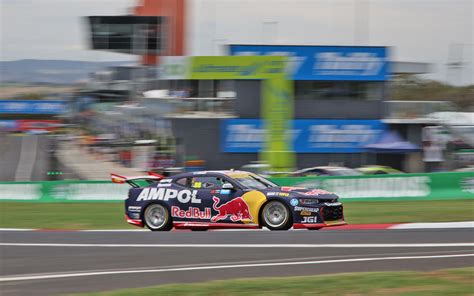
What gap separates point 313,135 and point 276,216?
23155 mm

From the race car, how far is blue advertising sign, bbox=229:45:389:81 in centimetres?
2291

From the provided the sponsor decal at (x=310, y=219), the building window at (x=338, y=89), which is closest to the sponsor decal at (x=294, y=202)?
the sponsor decal at (x=310, y=219)

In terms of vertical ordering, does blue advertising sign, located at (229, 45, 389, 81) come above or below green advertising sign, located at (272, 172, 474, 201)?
above

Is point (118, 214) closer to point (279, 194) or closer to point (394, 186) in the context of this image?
point (279, 194)

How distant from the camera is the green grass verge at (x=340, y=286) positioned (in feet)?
22.1

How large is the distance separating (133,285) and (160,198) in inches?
231

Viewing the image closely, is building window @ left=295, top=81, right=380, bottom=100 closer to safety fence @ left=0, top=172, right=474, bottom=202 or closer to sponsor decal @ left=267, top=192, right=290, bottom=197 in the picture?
safety fence @ left=0, top=172, right=474, bottom=202

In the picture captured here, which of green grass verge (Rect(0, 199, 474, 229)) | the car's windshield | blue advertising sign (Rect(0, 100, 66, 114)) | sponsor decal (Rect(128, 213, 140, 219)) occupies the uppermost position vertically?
blue advertising sign (Rect(0, 100, 66, 114))

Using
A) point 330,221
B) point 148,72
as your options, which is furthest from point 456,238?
point 148,72

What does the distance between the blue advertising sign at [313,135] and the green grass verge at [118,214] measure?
14467mm

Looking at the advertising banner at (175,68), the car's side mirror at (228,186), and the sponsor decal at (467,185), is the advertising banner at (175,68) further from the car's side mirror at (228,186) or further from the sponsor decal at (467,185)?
the car's side mirror at (228,186)

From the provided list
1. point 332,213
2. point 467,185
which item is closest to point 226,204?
point 332,213

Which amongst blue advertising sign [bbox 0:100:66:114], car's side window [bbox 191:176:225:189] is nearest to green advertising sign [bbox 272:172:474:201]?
car's side window [bbox 191:176:225:189]

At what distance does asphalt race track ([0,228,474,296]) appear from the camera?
811cm
